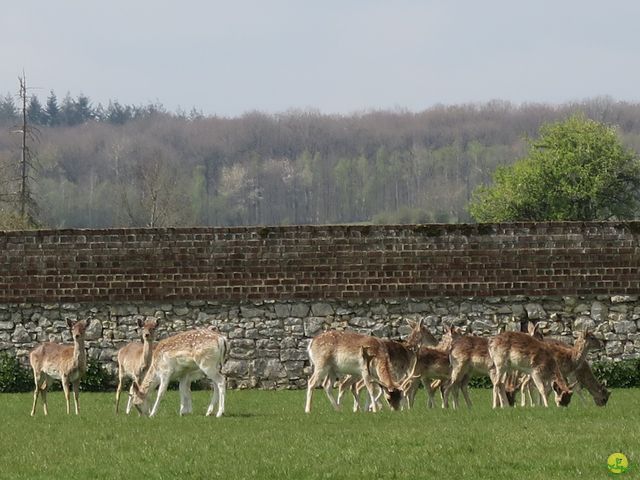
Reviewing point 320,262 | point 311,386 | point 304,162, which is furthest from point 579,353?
point 304,162

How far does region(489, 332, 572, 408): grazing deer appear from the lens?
21672 millimetres

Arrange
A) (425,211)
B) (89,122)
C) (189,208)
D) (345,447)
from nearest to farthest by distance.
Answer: (345,447), (189,208), (425,211), (89,122)

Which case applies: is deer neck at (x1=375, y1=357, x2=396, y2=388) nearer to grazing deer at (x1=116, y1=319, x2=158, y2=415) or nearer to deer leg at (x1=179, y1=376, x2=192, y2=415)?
deer leg at (x1=179, y1=376, x2=192, y2=415)

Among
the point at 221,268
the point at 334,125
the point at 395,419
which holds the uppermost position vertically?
the point at 334,125

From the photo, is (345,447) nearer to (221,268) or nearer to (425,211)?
(221,268)

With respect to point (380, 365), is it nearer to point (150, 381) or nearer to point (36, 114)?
point (150, 381)

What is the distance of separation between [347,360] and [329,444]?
5703mm

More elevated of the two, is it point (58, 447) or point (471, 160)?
point (471, 160)

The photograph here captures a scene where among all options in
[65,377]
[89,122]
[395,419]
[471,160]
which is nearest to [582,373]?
[395,419]

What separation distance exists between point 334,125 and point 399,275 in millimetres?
144085

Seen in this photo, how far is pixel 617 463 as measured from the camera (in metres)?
14.4

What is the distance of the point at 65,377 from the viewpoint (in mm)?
22984

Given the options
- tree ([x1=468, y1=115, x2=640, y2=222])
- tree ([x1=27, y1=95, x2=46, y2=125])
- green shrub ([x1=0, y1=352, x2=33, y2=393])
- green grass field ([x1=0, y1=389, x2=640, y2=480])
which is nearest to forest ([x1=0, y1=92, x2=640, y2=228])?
tree ([x1=27, y1=95, x2=46, y2=125])

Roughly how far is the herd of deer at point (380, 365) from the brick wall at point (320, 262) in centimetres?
541
